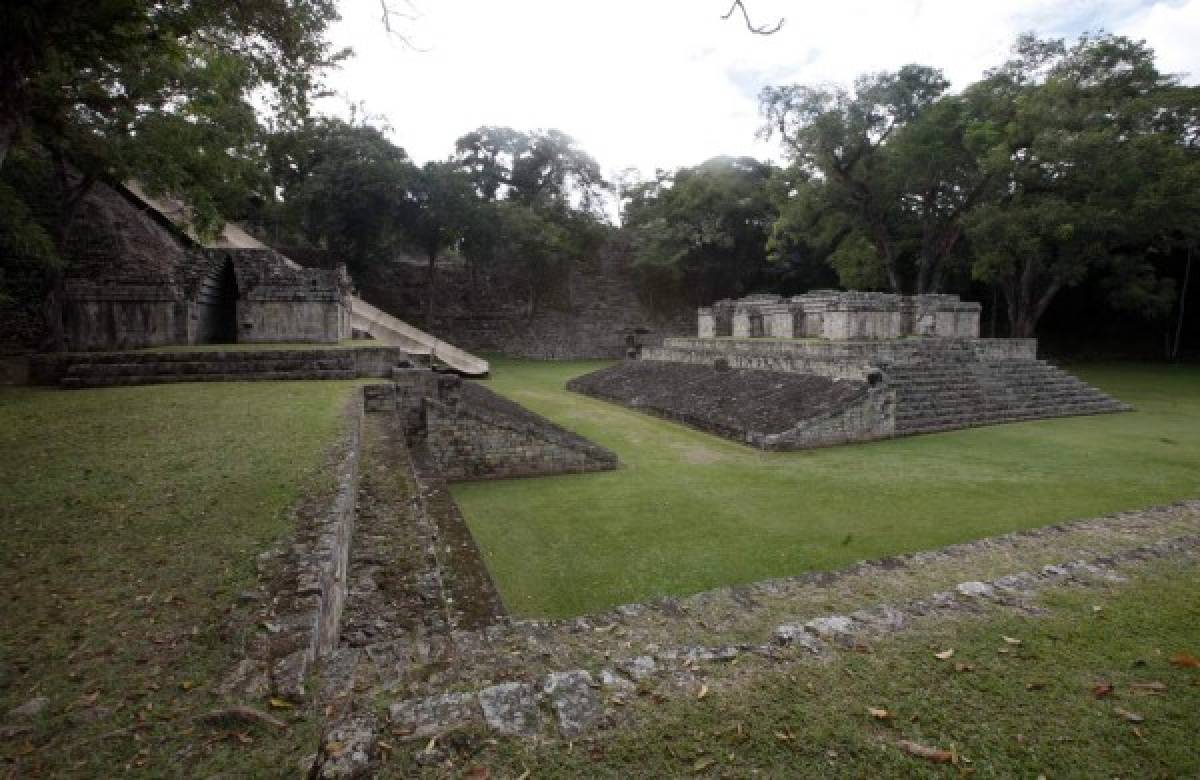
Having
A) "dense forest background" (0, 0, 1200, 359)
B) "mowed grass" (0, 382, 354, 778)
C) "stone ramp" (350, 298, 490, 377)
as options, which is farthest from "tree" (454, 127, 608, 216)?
"mowed grass" (0, 382, 354, 778)

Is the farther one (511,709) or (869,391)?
(869,391)

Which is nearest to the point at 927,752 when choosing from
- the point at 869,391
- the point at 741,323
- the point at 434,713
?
the point at 434,713

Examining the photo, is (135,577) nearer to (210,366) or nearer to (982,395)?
(210,366)

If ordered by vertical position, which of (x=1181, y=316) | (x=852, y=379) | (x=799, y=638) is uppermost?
(x=1181, y=316)

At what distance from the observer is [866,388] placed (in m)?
9.58

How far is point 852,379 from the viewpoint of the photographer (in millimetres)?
9992

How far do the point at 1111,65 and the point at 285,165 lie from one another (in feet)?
84.0

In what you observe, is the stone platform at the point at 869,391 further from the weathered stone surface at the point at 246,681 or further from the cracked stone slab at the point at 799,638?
the weathered stone surface at the point at 246,681

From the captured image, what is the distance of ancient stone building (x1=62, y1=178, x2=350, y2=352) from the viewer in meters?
9.26

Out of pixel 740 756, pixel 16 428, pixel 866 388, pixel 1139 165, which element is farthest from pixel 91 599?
pixel 1139 165

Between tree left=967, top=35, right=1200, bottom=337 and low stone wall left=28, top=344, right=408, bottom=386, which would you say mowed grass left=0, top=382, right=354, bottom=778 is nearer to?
low stone wall left=28, top=344, right=408, bottom=386

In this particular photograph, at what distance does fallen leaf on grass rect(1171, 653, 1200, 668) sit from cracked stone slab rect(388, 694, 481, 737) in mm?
2828

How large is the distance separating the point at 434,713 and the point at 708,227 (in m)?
25.0

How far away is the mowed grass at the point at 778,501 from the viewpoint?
16.0 ft
